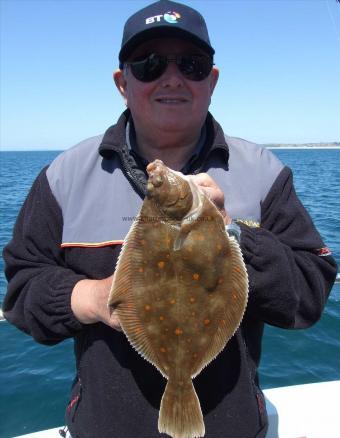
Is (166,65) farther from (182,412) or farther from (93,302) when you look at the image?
(182,412)

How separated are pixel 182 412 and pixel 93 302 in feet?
2.41

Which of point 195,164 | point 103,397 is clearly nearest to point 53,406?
point 103,397

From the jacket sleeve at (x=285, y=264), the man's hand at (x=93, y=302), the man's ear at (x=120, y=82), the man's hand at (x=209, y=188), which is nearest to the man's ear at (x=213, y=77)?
the man's ear at (x=120, y=82)

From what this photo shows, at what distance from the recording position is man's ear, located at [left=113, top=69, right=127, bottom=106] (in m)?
2.71

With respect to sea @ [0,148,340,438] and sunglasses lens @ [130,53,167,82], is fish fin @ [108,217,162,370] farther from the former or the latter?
sea @ [0,148,340,438]

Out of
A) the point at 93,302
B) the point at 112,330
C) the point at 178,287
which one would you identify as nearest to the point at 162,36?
the point at 178,287

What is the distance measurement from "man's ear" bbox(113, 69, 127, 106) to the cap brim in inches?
9.8

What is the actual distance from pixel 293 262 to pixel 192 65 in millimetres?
1281

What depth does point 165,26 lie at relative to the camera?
2336 millimetres

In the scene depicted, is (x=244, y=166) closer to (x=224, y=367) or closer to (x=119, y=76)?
(x=119, y=76)

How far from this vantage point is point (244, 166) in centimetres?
273

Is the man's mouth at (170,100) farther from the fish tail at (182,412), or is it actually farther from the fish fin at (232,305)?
the fish tail at (182,412)

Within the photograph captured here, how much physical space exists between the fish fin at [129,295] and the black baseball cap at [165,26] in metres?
1.09

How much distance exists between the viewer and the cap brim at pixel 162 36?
236cm
